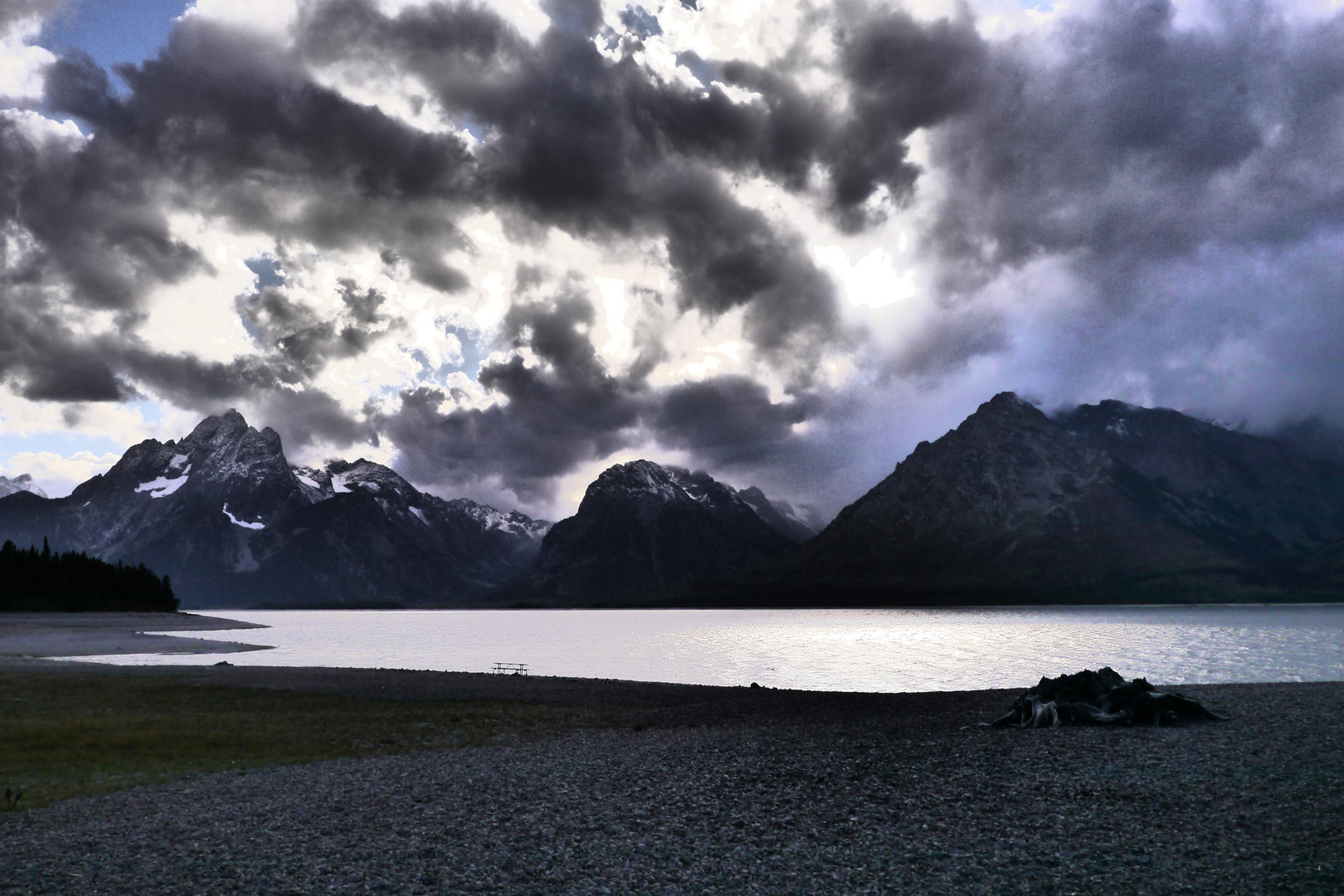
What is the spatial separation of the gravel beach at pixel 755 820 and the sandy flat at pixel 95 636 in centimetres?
8098

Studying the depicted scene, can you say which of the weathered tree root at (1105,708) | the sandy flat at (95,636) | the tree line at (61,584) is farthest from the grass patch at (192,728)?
the tree line at (61,584)

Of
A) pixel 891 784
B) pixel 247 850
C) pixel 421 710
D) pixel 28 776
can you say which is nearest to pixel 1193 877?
pixel 891 784

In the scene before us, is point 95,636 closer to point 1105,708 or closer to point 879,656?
point 879,656

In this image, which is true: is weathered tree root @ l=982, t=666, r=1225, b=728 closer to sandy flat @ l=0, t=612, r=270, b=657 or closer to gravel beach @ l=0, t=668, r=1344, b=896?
gravel beach @ l=0, t=668, r=1344, b=896

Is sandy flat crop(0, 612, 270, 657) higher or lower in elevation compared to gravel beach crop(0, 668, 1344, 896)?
lower

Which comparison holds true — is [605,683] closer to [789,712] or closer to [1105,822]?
[789,712]

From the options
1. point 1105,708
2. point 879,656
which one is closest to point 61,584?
point 879,656

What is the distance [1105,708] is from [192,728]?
138 ft

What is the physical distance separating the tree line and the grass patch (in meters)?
145

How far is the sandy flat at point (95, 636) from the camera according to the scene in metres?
93.4

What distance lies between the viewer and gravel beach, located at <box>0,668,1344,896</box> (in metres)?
15.9

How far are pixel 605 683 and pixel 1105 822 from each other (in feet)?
171

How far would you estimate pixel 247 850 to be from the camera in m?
18.3

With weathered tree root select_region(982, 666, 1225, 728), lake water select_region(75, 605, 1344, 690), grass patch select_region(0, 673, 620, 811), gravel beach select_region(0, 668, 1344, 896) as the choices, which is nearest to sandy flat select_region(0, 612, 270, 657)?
lake water select_region(75, 605, 1344, 690)
